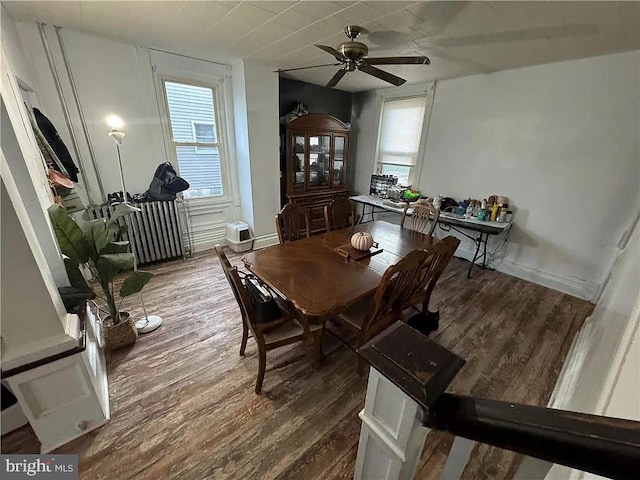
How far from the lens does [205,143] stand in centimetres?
354

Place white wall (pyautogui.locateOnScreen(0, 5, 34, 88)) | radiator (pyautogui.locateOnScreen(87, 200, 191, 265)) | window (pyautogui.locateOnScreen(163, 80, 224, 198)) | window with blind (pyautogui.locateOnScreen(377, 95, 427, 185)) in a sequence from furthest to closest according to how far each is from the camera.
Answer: window with blind (pyautogui.locateOnScreen(377, 95, 427, 185))
window (pyautogui.locateOnScreen(163, 80, 224, 198))
radiator (pyautogui.locateOnScreen(87, 200, 191, 265))
white wall (pyautogui.locateOnScreen(0, 5, 34, 88))

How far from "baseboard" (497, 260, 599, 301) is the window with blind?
188 centimetres

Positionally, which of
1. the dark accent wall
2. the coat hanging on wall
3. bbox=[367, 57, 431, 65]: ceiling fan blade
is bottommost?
the coat hanging on wall

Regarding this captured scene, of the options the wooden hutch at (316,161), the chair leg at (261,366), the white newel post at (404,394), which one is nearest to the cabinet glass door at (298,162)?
the wooden hutch at (316,161)

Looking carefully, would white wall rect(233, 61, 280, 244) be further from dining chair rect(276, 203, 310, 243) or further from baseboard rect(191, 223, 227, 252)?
dining chair rect(276, 203, 310, 243)

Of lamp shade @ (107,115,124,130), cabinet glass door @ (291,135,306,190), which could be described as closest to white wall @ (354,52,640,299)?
cabinet glass door @ (291,135,306,190)

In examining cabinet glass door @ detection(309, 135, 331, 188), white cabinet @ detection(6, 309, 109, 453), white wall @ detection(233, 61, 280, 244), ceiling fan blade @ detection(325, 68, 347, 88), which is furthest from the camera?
cabinet glass door @ detection(309, 135, 331, 188)

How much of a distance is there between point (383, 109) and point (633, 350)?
178 inches

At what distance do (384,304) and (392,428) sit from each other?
1136 mm

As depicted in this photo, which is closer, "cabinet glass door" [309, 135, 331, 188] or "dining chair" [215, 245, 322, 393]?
"dining chair" [215, 245, 322, 393]

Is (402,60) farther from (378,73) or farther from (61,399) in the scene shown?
(61,399)

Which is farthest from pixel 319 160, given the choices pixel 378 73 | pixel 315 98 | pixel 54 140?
pixel 54 140

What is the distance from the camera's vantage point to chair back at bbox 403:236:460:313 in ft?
5.73

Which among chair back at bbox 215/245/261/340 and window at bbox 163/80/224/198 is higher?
window at bbox 163/80/224/198
